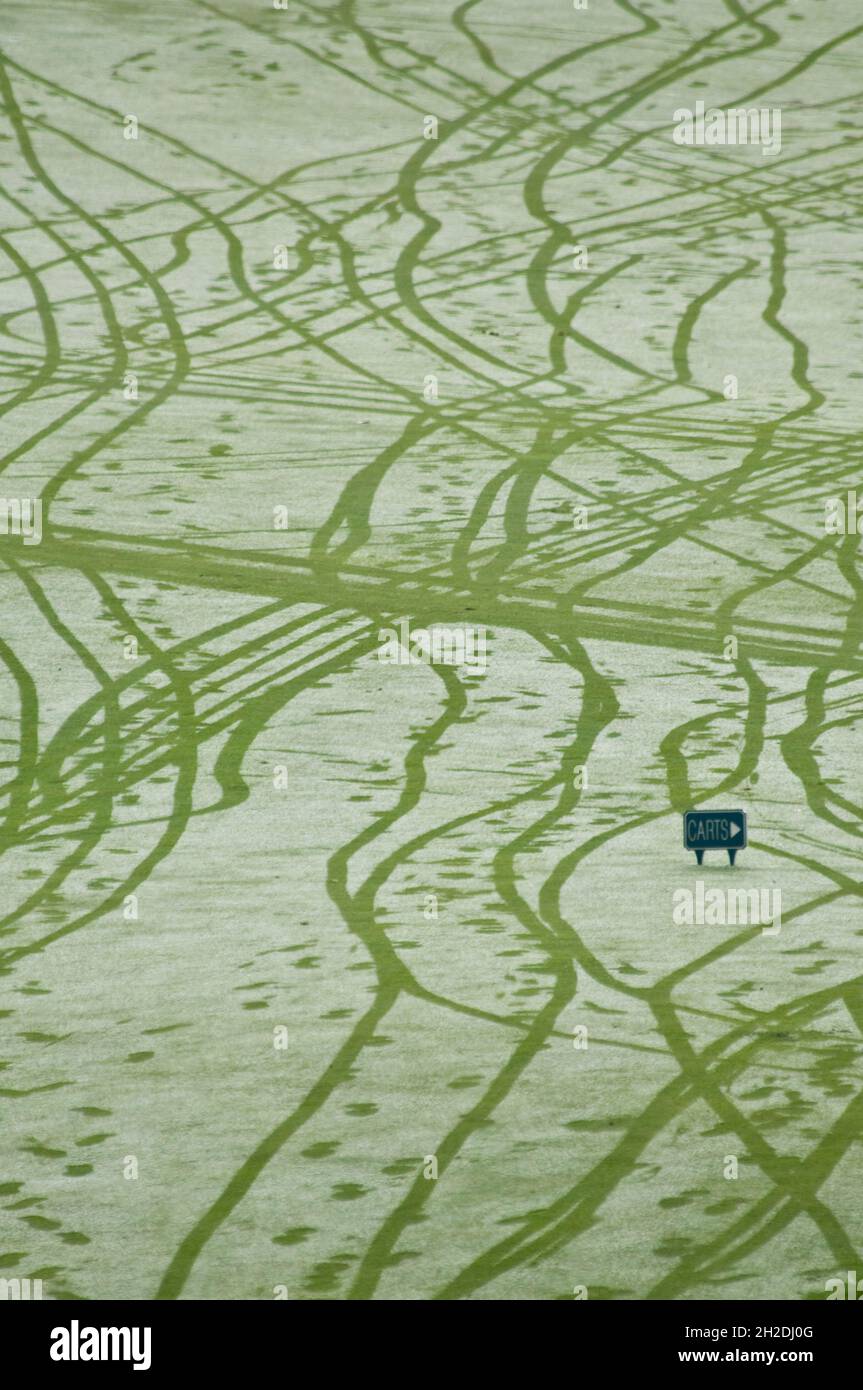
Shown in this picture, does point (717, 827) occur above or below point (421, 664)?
below

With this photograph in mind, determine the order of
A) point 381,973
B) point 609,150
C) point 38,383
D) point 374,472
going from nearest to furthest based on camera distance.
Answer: point 381,973
point 374,472
point 38,383
point 609,150

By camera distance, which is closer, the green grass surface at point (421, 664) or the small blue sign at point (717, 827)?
the green grass surface at point (421, 664)

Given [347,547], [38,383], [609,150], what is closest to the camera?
[347,547]

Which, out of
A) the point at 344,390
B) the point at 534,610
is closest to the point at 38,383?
the point at 344,390

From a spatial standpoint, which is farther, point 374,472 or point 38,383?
point 38,383

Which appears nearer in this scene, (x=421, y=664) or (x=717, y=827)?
(x=717, y=827)

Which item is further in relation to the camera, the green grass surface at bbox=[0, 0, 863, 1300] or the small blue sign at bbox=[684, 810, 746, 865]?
the small blue sign at bbox=[684, 810, 746, 865]

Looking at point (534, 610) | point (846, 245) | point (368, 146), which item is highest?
point (368, 146)
